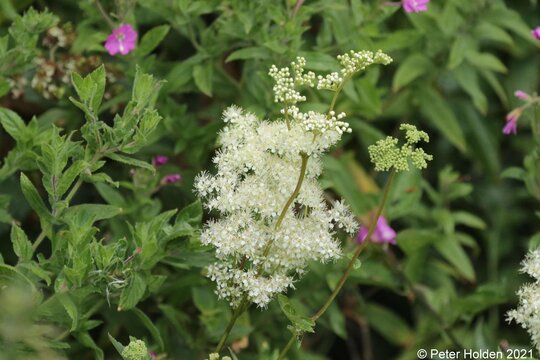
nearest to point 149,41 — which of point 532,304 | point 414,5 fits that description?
point 414,5

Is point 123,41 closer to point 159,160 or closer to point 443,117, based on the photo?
point 159,160

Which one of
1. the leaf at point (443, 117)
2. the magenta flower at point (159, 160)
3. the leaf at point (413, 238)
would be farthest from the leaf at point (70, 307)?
the leaf at point (443, 117)

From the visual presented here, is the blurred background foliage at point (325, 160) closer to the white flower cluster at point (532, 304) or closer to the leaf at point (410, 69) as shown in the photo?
the leaf at point (410, 69)

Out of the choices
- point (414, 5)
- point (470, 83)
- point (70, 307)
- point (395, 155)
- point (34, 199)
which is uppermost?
point (470, 83)

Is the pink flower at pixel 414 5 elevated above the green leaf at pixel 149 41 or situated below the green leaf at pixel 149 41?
above

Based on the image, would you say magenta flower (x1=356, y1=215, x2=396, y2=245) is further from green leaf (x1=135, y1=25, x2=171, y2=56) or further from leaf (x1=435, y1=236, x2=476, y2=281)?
green leaf (x1=135, y1=25, x2=171, y2=56)

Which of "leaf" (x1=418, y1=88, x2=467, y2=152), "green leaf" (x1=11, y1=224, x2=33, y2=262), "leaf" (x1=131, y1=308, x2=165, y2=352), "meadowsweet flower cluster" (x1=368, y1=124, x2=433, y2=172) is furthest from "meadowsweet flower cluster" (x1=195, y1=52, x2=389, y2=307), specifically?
"leaf" (x1=418, y1=88, x2=467, y2=152)
